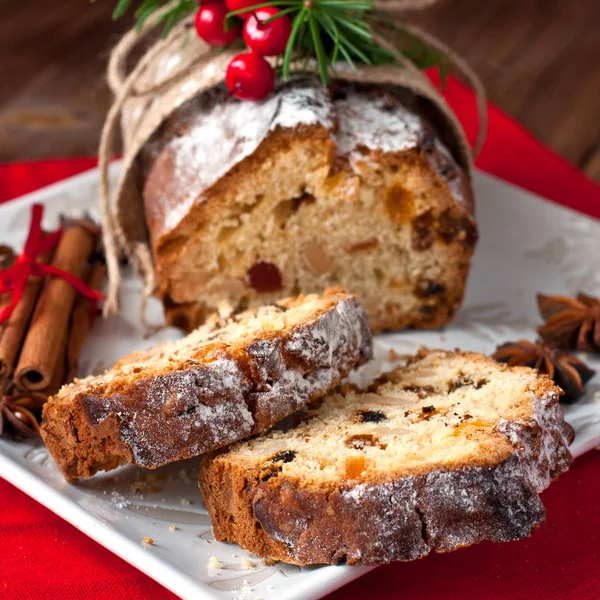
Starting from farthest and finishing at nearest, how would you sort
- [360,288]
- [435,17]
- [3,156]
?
[435,17]
[3,156]
[360,288]

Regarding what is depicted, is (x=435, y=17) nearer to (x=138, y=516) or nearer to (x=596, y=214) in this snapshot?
(x=596, y=214)

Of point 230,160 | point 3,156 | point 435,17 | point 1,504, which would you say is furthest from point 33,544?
point 435,17

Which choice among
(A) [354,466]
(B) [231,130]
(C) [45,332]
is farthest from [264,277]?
(A) [354,466]

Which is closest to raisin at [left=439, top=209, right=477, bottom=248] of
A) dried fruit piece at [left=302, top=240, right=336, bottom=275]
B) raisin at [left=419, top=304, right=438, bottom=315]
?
raisin at [left=419, top=304, right=438, bottom=315]

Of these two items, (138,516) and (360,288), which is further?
(360,288)

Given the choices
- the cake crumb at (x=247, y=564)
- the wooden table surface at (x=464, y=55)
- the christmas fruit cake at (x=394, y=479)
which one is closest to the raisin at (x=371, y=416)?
the christmas fruit cake at (x=394, y=479)

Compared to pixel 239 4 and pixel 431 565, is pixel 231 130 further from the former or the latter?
pixel 431 565

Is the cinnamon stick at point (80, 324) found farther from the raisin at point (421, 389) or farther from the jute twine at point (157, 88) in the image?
the raisin at point (421, 389)
